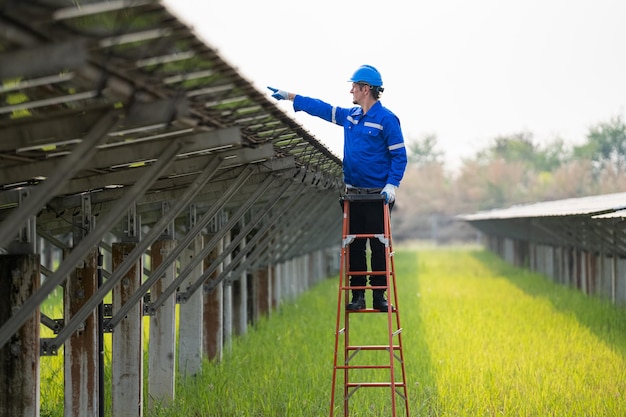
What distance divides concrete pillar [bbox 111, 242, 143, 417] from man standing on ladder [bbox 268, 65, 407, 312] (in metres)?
1.41

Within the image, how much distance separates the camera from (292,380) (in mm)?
8727

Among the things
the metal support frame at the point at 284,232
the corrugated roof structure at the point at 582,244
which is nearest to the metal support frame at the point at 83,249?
the corrugated roof structure at the point at 582,244

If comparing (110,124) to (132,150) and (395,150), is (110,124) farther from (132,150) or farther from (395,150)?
(395,150)

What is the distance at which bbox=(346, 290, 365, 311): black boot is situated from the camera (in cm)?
706

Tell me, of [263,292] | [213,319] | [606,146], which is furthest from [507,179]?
[213,319]

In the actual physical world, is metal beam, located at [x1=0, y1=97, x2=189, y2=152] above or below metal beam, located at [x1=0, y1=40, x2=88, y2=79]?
below

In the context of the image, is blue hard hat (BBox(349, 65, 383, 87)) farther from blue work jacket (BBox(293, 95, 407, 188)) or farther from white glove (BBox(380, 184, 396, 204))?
white glove (BBox(380, 184, 396, 204))

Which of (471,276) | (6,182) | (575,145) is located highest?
(575,145)

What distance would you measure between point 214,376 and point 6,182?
4.21m

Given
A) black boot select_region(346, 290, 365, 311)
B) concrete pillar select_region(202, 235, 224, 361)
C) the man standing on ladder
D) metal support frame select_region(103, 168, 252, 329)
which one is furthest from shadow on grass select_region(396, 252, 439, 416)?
metal support frame select_region(103, 168, 252, 329)

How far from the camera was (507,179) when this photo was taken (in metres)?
68.1

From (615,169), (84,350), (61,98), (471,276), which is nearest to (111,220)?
(61,98)

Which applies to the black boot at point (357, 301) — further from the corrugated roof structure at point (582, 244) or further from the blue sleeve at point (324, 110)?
the corrugated roof structure at point (582, 244)

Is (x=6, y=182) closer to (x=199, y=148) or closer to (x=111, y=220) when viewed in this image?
(x=111, y=220)
